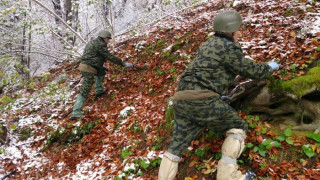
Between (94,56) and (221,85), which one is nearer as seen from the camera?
(221,85)

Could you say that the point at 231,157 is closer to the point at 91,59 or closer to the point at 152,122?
the point at 152,122

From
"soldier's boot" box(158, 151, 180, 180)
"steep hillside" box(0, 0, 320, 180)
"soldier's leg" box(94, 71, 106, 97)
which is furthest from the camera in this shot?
"soldier's leg" box(94, 71, 106, 97)

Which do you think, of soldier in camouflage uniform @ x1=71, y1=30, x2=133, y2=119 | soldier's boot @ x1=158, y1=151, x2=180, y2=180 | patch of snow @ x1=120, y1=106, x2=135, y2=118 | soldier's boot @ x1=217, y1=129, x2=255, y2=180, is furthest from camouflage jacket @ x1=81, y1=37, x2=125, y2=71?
soldier's boot @ x1=217, y1=129, x2=255, y2=180

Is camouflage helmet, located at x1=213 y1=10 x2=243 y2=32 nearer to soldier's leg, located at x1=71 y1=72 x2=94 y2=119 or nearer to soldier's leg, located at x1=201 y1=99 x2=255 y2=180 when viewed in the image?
soldier's leg, located at x1=201 y1=99 x2=255 y2=180

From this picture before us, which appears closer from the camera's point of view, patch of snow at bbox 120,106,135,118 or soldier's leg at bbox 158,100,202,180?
soldier's leg at bbox 158,100,202,180

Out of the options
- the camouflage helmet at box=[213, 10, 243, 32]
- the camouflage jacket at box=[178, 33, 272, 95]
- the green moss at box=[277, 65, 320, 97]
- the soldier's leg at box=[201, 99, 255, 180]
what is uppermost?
the camouflage helmet at box=[213, 10, 243, 32]

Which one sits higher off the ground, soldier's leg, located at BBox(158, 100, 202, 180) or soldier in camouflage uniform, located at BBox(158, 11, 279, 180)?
soldier in camouflage uniform, located at BBox(158, 11, 279, 180)

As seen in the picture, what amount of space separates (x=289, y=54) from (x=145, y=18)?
9199 millimetres

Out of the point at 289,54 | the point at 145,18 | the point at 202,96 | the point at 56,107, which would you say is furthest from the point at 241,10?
the point at 56,107

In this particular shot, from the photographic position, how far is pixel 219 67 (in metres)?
3.13

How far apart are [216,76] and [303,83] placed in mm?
1709

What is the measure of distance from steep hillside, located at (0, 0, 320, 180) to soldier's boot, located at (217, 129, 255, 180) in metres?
0.48

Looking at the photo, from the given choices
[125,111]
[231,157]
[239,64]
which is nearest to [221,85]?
[239,64]

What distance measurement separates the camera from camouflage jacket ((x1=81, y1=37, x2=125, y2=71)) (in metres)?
7.18
